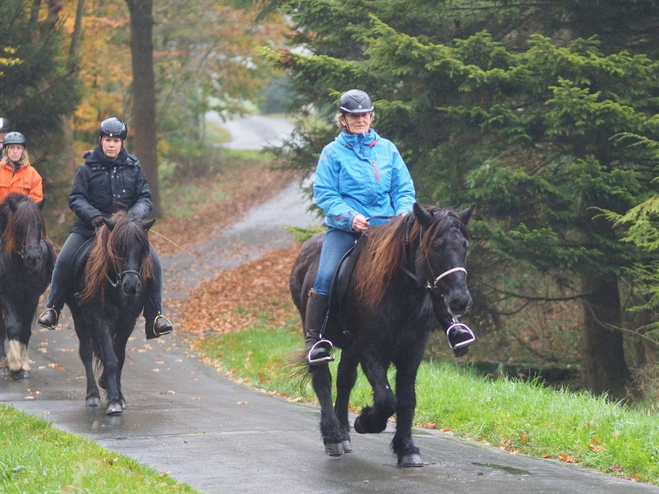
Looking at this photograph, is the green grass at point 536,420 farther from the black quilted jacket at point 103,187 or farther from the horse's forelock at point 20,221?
the horse's forelock at point 20,221

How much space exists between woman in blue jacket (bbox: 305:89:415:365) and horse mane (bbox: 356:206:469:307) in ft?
1.01

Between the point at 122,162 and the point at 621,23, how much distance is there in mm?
7878

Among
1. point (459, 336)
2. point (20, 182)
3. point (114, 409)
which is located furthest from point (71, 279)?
point (459, 336)

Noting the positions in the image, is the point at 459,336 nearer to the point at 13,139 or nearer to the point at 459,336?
the point at 459,336

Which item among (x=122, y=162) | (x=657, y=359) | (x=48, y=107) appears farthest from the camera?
(x=48, y=107)

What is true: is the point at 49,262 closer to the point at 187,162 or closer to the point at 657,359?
the point at 657,359

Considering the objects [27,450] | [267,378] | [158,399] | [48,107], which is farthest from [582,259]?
[48,107]

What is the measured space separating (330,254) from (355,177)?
668 millimetres

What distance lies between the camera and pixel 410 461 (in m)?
7.07

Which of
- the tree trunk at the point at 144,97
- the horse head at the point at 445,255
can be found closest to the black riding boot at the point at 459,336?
the horse head at the point at 445,255

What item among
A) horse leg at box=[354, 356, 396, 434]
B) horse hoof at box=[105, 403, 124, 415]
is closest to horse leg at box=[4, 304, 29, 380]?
horse hoof at box=[105, 403, 124, 415]

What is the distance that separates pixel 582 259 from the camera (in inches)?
496

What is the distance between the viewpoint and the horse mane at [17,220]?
11.7 meters

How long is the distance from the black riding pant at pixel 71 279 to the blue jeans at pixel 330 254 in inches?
107
